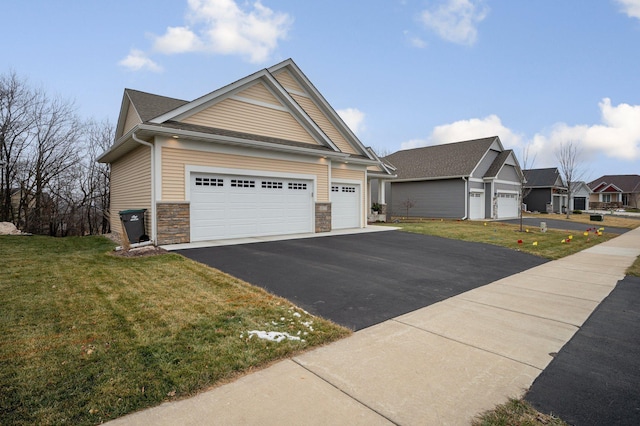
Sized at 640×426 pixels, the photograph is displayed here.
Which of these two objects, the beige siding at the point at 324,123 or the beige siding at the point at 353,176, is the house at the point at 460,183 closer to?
the beige siding at the point at 353,176

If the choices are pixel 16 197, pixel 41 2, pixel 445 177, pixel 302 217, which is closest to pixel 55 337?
pixel 302 217

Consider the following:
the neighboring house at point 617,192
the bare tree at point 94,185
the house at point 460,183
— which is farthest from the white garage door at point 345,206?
the neighboring house at point 617,192

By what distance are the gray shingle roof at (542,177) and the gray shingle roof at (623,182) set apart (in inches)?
1168

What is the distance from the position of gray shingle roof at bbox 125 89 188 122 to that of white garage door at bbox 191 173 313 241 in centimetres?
431

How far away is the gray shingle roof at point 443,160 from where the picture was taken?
2408cm

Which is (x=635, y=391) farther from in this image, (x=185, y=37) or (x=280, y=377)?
(x=185, y=37)

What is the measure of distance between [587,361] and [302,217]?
1088 centimetres

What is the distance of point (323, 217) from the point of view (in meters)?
14.0

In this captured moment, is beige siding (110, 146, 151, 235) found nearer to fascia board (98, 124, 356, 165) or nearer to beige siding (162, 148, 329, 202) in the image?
fascia board (98, 124, 356, 165)

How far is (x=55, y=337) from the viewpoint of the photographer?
3439mm

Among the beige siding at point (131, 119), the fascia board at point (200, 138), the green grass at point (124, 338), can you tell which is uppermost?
the beige siding at point (131, 119)

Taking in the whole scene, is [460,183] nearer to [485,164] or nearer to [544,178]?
[485,164]

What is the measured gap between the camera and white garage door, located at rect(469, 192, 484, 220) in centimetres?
2369

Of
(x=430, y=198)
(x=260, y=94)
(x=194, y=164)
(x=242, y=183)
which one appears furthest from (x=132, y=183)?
(x=430, y=198)
